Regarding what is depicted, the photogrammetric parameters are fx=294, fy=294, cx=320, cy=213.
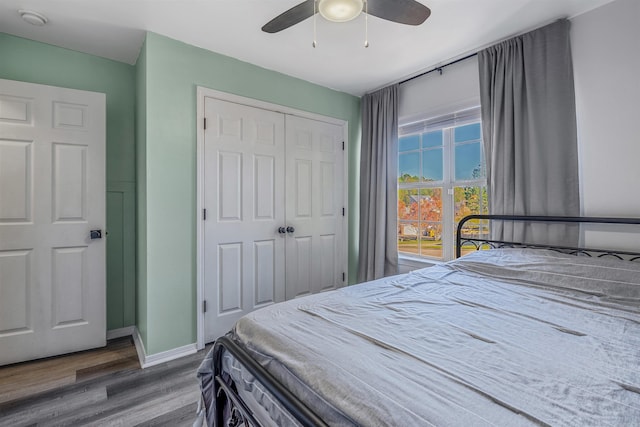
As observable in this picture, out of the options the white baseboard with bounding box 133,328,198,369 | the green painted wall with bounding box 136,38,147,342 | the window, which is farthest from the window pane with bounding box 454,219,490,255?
the green painted wall with bounding box 136,38,147,342

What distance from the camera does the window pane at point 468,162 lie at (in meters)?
2.69

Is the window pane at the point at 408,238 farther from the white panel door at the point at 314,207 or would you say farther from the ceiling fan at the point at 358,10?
the ceiling fan at the point at 358,10

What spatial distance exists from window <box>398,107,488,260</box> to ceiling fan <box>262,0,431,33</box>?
1435 mm

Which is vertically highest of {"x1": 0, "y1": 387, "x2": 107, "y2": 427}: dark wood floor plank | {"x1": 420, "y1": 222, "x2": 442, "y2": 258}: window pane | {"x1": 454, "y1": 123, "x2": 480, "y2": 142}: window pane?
{"x1": 454, "y1": 123, "x2": 480, "y2": 142}: window pane

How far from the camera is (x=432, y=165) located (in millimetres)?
3012

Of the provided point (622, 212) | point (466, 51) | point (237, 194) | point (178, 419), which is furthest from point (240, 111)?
point (622, 212)

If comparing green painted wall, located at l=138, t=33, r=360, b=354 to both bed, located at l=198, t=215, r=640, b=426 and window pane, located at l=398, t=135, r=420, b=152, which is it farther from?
window pane, located at l=398, t=135, r=420, b=152

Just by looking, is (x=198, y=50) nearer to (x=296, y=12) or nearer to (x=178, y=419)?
(x=296, y=12)

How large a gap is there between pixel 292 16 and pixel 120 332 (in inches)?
115

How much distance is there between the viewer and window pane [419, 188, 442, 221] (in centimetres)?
295

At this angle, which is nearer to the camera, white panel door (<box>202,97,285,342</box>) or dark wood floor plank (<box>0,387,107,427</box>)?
dark wood floor plank (<box>0,387,107,427</box>)

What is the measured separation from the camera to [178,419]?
1632mm

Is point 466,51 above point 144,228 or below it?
above

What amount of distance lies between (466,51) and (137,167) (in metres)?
3.04
